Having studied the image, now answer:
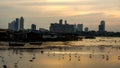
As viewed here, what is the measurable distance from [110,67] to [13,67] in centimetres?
1383

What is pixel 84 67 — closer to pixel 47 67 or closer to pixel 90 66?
pixel 90 66

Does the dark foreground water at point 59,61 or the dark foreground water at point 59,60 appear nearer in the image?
the dark foreground water at point 59,61

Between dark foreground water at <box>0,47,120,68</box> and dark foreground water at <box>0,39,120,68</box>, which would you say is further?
dark foreground water at <box>0,39,120,68</box>

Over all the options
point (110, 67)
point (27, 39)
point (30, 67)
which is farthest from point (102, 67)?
point (27, 39)

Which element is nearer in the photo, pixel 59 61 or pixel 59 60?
pixel 59 61

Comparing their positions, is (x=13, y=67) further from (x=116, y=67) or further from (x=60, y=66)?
(x=116, y=67)

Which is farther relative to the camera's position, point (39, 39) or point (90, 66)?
point (39, 39)

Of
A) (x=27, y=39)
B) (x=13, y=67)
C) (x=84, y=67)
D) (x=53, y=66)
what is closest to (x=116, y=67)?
(x=84, y=67)

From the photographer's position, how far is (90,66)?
2304 inches

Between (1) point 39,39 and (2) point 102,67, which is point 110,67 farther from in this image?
(1) point 39,39

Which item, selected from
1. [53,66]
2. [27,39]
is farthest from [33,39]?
[53,66]

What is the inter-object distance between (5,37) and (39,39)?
618 inches

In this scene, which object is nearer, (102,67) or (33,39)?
(102,67)

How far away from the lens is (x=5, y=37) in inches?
7170
